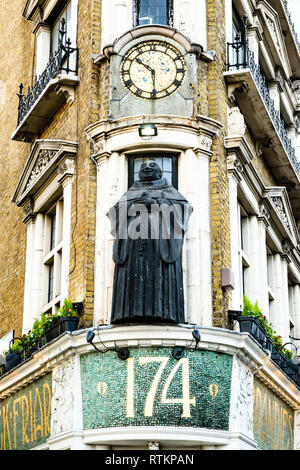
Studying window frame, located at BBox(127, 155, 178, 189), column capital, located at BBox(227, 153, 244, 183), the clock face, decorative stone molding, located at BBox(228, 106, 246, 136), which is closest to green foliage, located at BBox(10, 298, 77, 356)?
window frame, located at BBox(127, 155, 178, 189)

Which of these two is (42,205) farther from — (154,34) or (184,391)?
(184,391)

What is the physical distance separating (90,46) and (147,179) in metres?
3.64

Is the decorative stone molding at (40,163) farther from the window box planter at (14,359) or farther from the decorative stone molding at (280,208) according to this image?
the decorative stone molding at (280,208)

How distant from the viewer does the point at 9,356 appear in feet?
62.2

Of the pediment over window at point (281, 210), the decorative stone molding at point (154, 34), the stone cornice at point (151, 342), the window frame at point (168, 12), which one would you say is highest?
the window frame at point (168, 12)

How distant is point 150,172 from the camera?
55.1ft

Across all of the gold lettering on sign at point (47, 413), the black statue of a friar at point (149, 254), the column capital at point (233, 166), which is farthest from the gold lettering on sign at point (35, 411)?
the column capital at point (233, 166)

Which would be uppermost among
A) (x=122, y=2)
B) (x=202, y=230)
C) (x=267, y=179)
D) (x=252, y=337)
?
(x=122, y=2)

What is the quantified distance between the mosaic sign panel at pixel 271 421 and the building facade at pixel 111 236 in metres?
0.06

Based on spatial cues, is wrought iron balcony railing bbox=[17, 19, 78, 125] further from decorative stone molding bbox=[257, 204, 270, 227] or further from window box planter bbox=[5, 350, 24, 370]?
window box planter bbox=[5, 350, 24, 370]

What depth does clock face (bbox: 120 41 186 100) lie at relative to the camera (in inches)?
706

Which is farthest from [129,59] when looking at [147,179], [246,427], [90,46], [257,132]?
[246,427]

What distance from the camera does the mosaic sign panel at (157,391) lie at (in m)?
15.4
